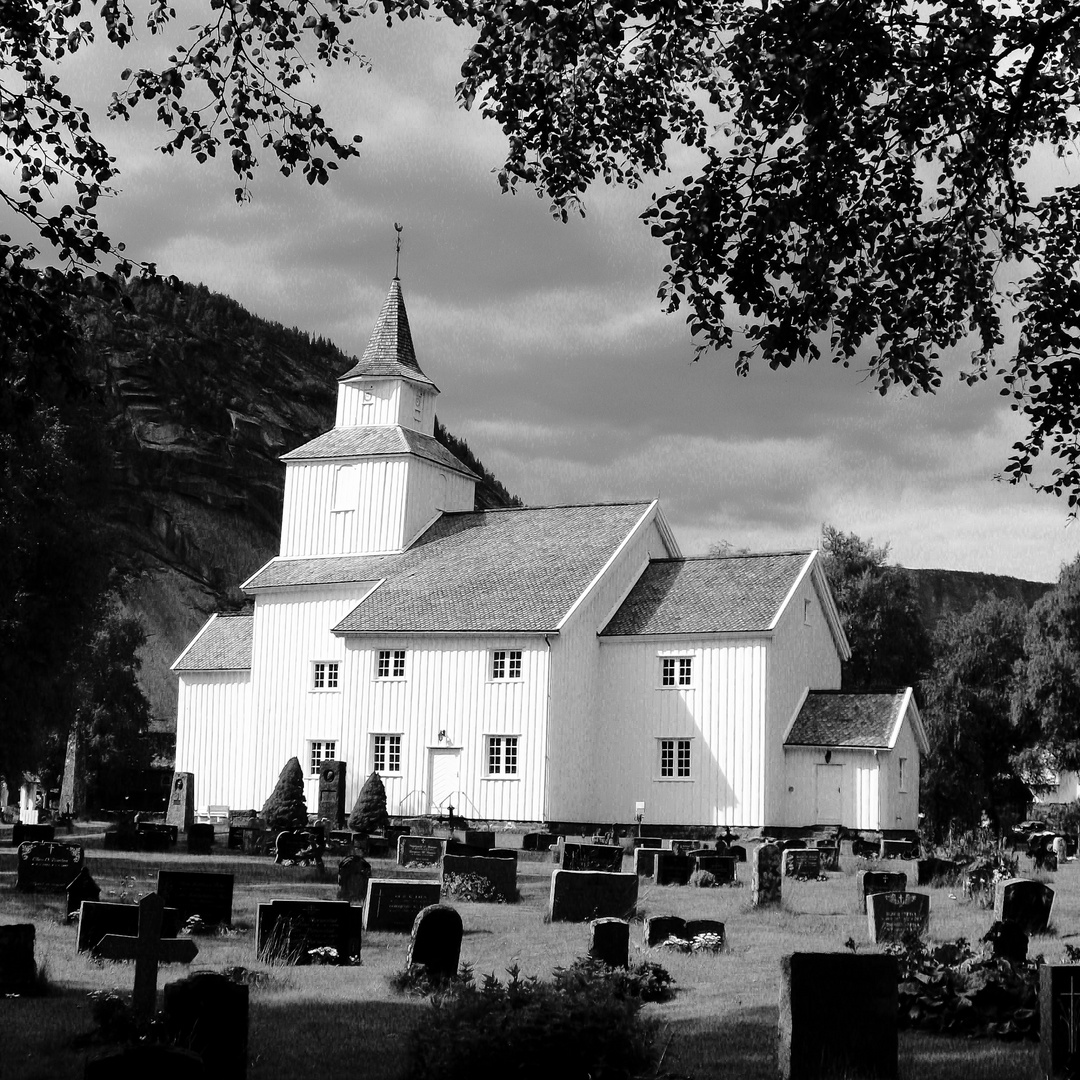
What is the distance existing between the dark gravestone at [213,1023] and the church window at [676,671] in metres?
33.8

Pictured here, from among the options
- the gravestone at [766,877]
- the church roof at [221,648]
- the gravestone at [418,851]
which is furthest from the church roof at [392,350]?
the gravestone at [766,877]

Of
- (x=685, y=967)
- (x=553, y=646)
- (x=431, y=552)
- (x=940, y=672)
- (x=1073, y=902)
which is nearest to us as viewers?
(x=685, y=967)

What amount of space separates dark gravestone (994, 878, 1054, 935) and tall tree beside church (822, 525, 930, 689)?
4316 centimetres

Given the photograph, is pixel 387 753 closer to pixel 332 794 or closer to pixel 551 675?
pixel 332 794

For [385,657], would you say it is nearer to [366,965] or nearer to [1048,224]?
[366,965]

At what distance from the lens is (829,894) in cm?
2475

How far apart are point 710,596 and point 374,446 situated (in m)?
14.0

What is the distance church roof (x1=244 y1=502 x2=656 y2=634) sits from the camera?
4400 centimetres

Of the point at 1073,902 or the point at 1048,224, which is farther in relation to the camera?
the point at 1073,902

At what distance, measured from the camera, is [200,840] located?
3275 centimetres

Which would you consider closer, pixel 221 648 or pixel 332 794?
pixel 332 794

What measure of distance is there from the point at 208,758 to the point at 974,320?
4169 centimetres

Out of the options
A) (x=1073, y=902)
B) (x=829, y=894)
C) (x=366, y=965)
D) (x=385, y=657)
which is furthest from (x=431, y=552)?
(x=366, y=965)

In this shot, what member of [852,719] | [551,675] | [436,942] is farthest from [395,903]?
[852,719]
